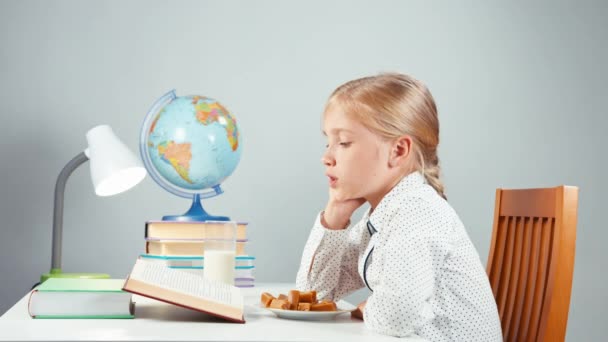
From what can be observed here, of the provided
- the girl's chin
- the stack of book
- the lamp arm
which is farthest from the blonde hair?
the lamp arm

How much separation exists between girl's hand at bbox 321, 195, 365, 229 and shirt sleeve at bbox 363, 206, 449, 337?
8.9 inches

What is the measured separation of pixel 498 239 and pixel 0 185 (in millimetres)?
1319

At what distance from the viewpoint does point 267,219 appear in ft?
6.98

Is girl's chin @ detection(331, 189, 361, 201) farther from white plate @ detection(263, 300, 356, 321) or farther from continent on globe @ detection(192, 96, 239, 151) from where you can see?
continent on globe @ detection(192, 96, 239, 151)

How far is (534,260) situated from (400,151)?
354 millimetres

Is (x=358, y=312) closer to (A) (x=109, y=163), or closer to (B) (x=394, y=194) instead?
(B) (x=394, y=194)

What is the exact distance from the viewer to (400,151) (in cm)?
125

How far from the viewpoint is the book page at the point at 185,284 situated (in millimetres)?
966

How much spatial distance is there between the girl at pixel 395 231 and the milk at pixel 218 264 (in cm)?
16

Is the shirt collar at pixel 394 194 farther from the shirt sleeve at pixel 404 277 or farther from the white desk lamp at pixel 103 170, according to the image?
the white desk lamp at pixel 103 170

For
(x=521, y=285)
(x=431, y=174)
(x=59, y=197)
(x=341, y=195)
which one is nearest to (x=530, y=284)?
(x=521, y=285)

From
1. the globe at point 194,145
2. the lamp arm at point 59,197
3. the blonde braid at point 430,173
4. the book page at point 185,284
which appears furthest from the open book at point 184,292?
the lamp arm at point 59,197

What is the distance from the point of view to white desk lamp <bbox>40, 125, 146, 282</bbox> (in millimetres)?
1641

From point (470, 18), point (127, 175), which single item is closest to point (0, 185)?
point (127, 175)
